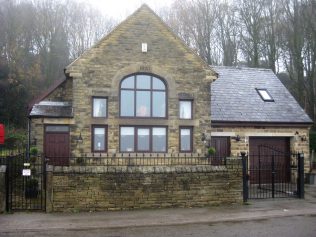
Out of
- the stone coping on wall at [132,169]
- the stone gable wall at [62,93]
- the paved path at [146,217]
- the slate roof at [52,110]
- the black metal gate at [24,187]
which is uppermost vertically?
the stone gable wall at [62,93]

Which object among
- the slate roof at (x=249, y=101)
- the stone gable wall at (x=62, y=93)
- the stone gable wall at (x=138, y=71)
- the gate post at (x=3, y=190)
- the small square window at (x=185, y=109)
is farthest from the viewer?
the slate roof at (x=249, y=101)

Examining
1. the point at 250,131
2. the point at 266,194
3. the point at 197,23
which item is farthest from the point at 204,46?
the point at 266,194

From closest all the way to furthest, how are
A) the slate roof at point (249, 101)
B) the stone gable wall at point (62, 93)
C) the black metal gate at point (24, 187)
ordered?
the black metal gate at point (24, 187) → the stone gable wall at point (62, 93) → the slate roof at point (249, 101)

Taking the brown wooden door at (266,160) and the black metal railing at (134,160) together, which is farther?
the brown wooden door at (266,160)

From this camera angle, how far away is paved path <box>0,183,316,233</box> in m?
10.8

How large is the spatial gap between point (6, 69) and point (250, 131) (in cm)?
2384

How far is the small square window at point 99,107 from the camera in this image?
17.8 m

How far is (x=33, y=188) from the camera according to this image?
47.1ft

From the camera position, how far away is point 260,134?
21.2 m

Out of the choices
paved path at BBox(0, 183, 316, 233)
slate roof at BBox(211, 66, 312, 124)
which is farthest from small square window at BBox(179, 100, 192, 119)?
paved path at BBox(0, 183, 316, 233)

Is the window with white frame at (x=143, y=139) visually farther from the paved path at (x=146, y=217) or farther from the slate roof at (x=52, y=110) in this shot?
the paved path at (x=146, y=217)

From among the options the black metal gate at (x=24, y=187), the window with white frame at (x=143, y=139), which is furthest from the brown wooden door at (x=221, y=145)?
the black metal gate at (x=24, y=187)

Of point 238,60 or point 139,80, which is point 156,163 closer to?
point 139,80

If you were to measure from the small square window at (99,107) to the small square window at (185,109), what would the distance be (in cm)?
324
